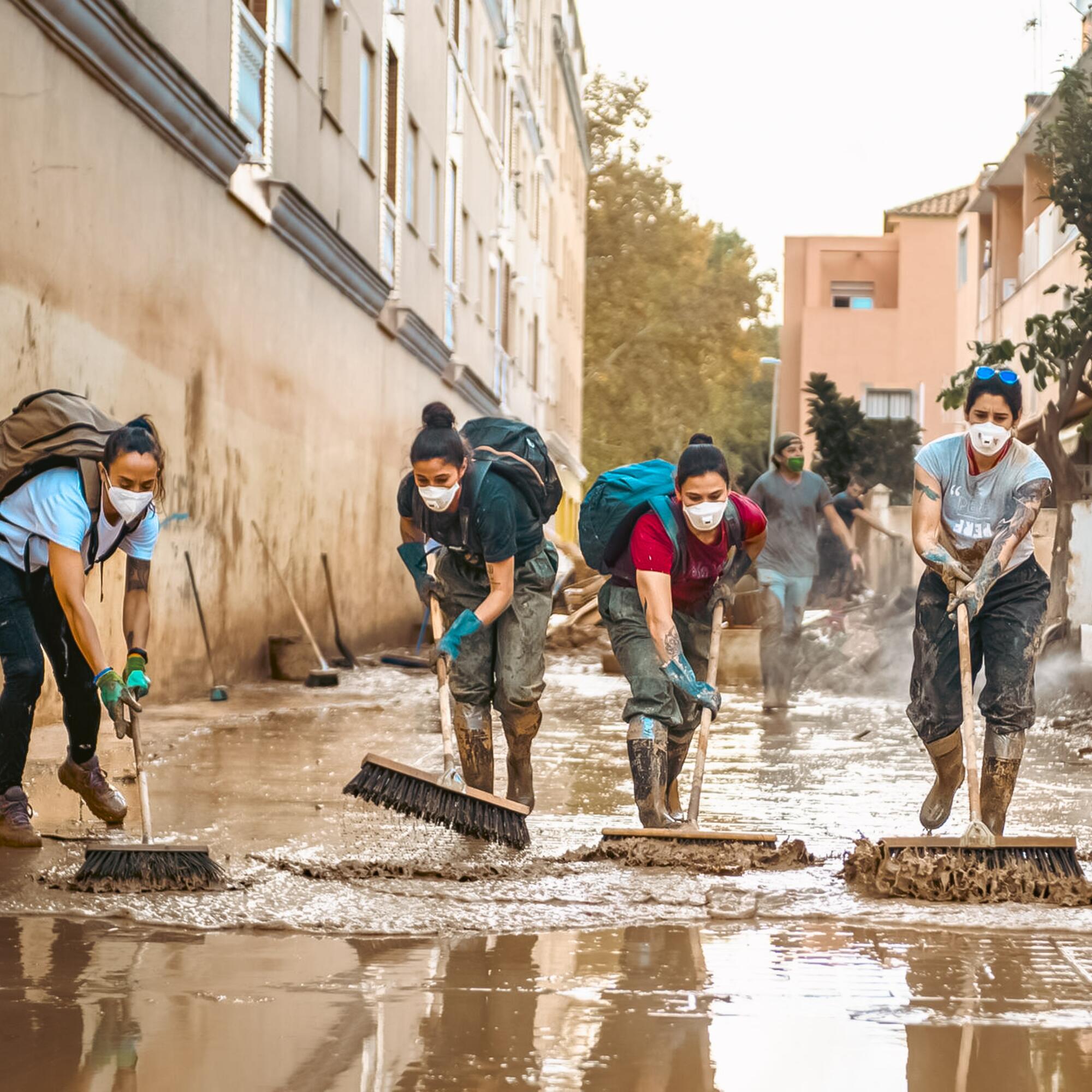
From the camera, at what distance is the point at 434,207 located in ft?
76.6

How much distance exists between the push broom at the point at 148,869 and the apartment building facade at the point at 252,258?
4.20 meters

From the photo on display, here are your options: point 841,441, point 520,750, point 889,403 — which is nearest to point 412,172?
point 841,441

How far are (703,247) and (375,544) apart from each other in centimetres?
3491

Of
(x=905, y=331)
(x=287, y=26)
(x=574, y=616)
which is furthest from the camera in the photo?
(x=905, y=331)

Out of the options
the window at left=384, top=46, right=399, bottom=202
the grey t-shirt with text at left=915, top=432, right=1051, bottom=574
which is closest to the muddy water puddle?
the grey t-shirt with text at left=915, top=432, right=1051, bottom=574

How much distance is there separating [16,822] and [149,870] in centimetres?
107

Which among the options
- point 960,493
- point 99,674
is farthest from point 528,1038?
point 960,493

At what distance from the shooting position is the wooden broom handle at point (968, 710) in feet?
17.4

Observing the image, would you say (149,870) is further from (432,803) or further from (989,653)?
(989,653)

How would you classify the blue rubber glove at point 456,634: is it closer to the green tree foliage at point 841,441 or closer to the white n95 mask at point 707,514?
the white n95 mask at point 707,514

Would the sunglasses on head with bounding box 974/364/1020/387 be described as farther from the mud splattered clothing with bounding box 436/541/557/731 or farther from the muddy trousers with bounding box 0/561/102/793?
the muddy trousers with bounding box 0/561/102/793

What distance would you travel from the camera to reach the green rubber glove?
547cm

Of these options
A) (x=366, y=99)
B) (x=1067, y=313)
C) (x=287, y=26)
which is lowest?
(x=1067, y=313)

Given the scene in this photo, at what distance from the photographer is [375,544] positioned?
19.4m
